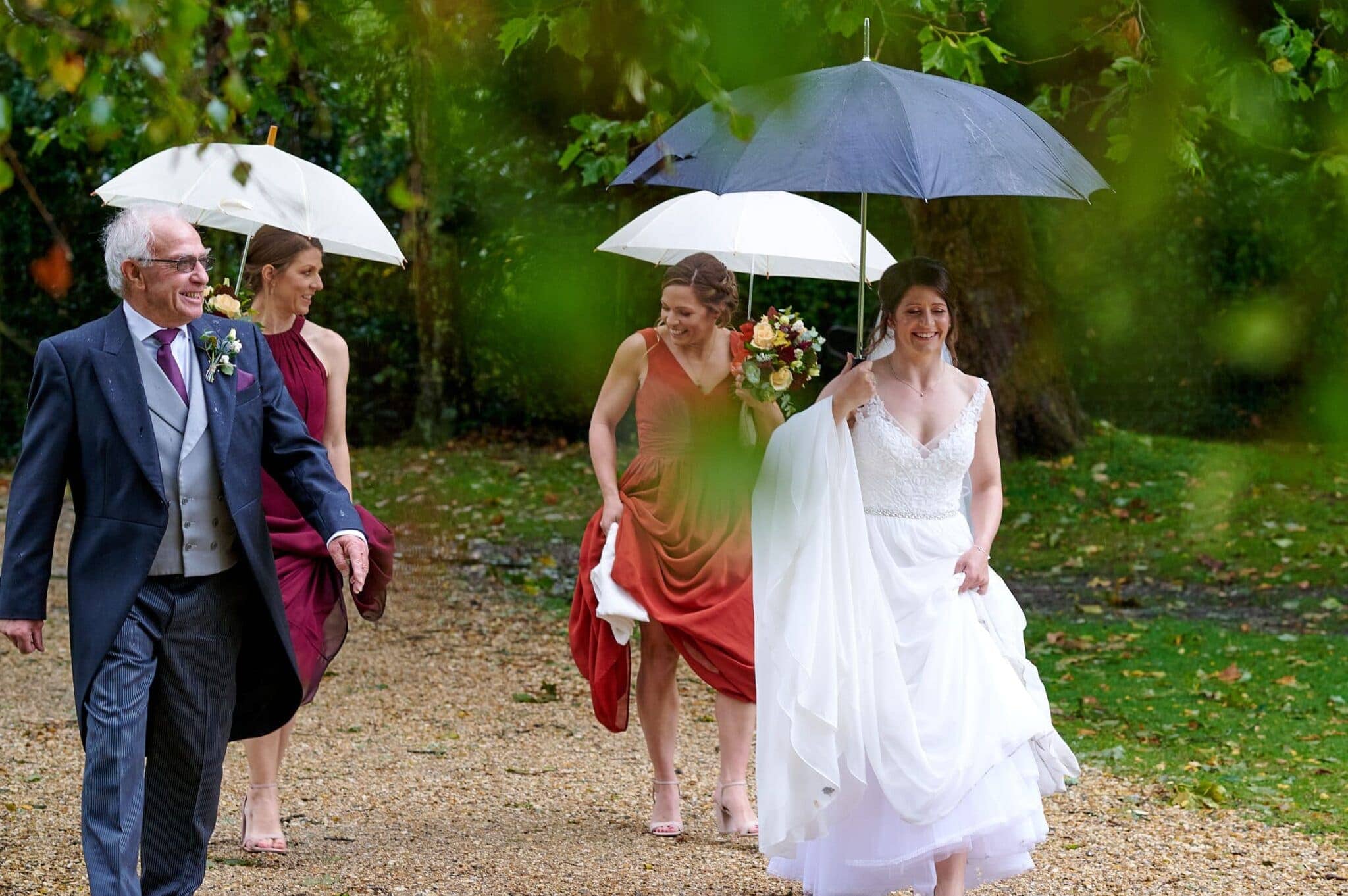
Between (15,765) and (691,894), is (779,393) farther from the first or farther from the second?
(15,765)

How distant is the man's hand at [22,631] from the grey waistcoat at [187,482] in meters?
0.32

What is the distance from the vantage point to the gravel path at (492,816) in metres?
4.86

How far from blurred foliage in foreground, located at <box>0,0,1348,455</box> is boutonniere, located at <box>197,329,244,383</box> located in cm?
63

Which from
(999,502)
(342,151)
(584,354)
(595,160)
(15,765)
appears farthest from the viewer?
(342,151)

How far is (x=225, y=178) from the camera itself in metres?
5.16

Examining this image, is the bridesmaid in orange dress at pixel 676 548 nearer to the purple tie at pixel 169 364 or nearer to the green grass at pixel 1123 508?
the purple tie at pixel 169 364

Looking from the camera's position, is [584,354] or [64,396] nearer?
[584,354]

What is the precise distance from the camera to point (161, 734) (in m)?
3.81

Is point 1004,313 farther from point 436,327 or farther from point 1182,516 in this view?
point 436,327

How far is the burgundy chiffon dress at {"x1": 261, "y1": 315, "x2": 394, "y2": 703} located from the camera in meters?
4.93

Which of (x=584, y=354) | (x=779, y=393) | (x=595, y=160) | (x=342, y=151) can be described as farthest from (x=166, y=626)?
(x=342, y=151)

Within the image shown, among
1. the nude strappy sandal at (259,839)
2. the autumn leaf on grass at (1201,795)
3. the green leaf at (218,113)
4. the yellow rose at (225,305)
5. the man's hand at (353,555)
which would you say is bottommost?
the autumn leaf on grass at (1201,795)

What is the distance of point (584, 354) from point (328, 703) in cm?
559

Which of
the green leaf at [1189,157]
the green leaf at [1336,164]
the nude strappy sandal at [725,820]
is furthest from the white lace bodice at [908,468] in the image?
the green leaf at [1336,164]
